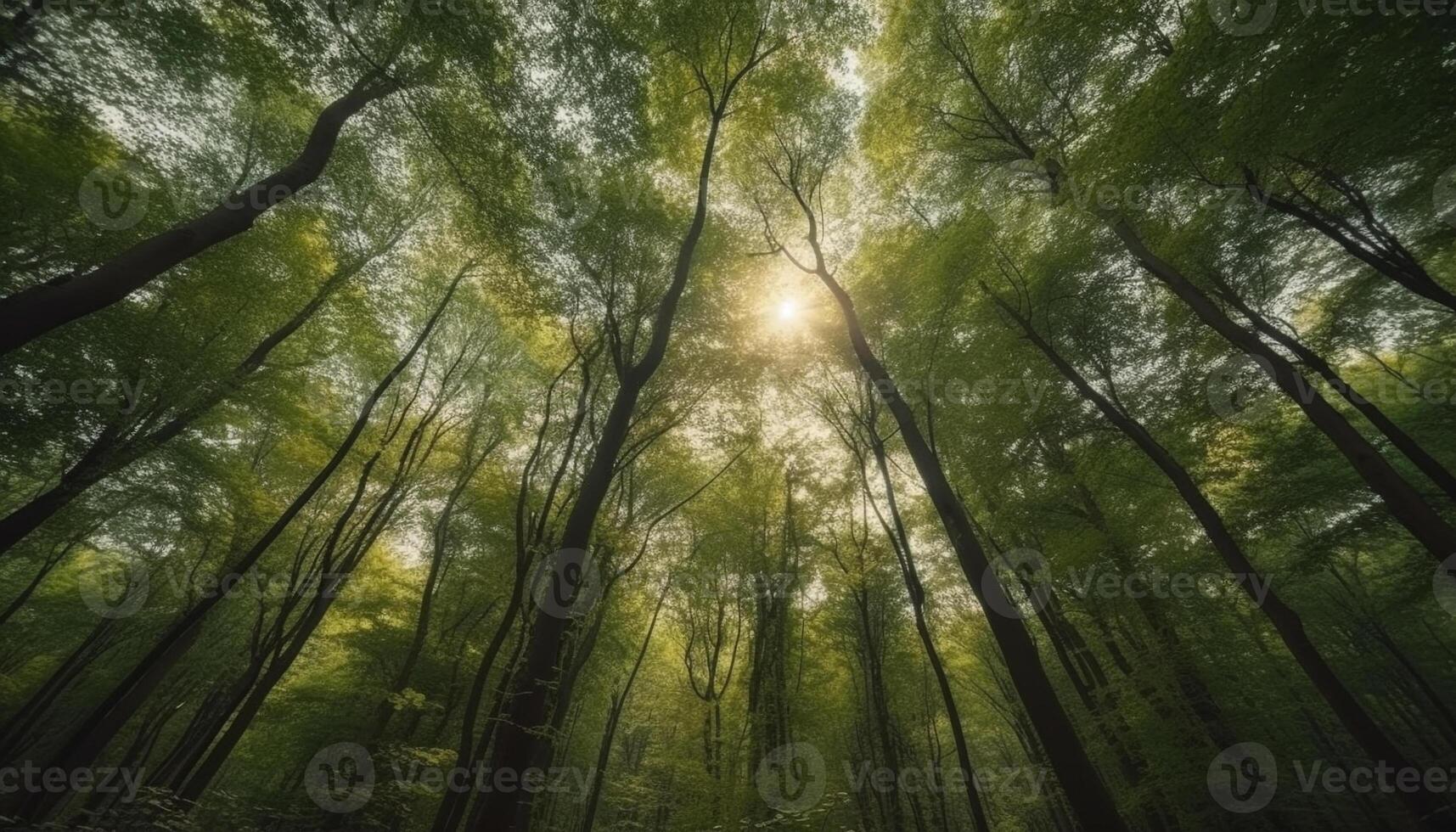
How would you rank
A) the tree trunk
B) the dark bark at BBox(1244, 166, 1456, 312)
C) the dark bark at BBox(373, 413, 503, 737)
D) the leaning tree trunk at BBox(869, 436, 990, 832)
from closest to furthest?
the tree trunk → the dark bark at BBox(1244, 166, 1456, 312) → the leaning tree trunk at BBox(869, 436, 990, 832) → the dark bark at BBox(373, 413, 503, 737)

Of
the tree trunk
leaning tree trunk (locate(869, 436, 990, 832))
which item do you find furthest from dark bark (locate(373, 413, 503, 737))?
leaning tree trunk (locate(869, 436, 990, 832))

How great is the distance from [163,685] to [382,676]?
568 inches

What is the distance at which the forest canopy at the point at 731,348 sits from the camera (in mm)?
7020

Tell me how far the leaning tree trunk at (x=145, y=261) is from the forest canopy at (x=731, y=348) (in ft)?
0.17

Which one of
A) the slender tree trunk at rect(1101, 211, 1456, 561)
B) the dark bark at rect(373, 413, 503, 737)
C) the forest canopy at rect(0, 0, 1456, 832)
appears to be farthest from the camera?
the dark bark at rect(373, 413, 503, 737)

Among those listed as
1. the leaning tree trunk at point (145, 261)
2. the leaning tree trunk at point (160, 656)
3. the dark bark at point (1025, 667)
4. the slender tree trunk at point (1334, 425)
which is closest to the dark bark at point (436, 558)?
the leaning tree trunk at point (160, 656)

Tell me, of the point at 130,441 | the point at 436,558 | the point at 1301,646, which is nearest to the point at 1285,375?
the point at 1301,646

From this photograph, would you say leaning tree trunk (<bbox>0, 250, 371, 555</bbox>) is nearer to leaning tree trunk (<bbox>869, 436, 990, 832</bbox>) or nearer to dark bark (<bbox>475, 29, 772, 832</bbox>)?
dark bark (<bbox>475, 29, 772, 832</bbox>)

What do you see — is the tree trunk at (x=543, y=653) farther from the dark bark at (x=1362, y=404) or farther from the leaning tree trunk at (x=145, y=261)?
the dark bark at (x=1362, y=404)

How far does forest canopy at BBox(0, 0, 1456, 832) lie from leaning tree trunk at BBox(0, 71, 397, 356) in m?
0.05

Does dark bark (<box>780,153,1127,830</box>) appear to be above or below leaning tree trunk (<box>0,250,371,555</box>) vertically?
below

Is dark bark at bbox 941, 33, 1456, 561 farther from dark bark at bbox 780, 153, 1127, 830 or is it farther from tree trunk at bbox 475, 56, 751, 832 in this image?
tree trunk at bbox 475, 56, 751, 832

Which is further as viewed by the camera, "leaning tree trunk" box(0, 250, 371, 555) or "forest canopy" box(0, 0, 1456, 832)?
"leaning tree trunk" box(0, 250, 371, 555)

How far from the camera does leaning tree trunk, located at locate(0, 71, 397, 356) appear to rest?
4598mm
